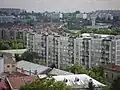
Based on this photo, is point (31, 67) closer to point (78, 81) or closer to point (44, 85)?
point (78, 81)

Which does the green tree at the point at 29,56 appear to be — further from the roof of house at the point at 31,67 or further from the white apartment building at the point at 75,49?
the roof of house at the point at 31,67

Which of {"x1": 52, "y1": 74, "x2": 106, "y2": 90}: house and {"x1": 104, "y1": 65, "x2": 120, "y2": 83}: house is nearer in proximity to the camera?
{"x1": 52, "y1": 74, "x2": 106, "y2": 90}: house

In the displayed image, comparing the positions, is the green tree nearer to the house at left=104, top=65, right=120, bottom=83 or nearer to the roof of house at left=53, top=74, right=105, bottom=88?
the house at left=104, top=65, right=120, bottom=83

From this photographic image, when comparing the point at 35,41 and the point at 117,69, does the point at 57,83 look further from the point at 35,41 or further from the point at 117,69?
the point at 35,41

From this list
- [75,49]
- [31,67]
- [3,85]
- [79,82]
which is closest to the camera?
[3,85]

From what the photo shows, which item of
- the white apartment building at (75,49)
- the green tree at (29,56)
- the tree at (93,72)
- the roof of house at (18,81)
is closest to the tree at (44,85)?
the roof of house at (18,81)

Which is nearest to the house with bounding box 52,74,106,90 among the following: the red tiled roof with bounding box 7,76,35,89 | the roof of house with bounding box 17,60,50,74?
the red tiled roof with bounding box 7,76,35,89

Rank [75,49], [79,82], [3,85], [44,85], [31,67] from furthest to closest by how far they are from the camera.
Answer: [75,49] → [31,67] → [79,82] → [3,85] → [44,85]

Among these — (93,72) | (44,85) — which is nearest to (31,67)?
(93,72)
